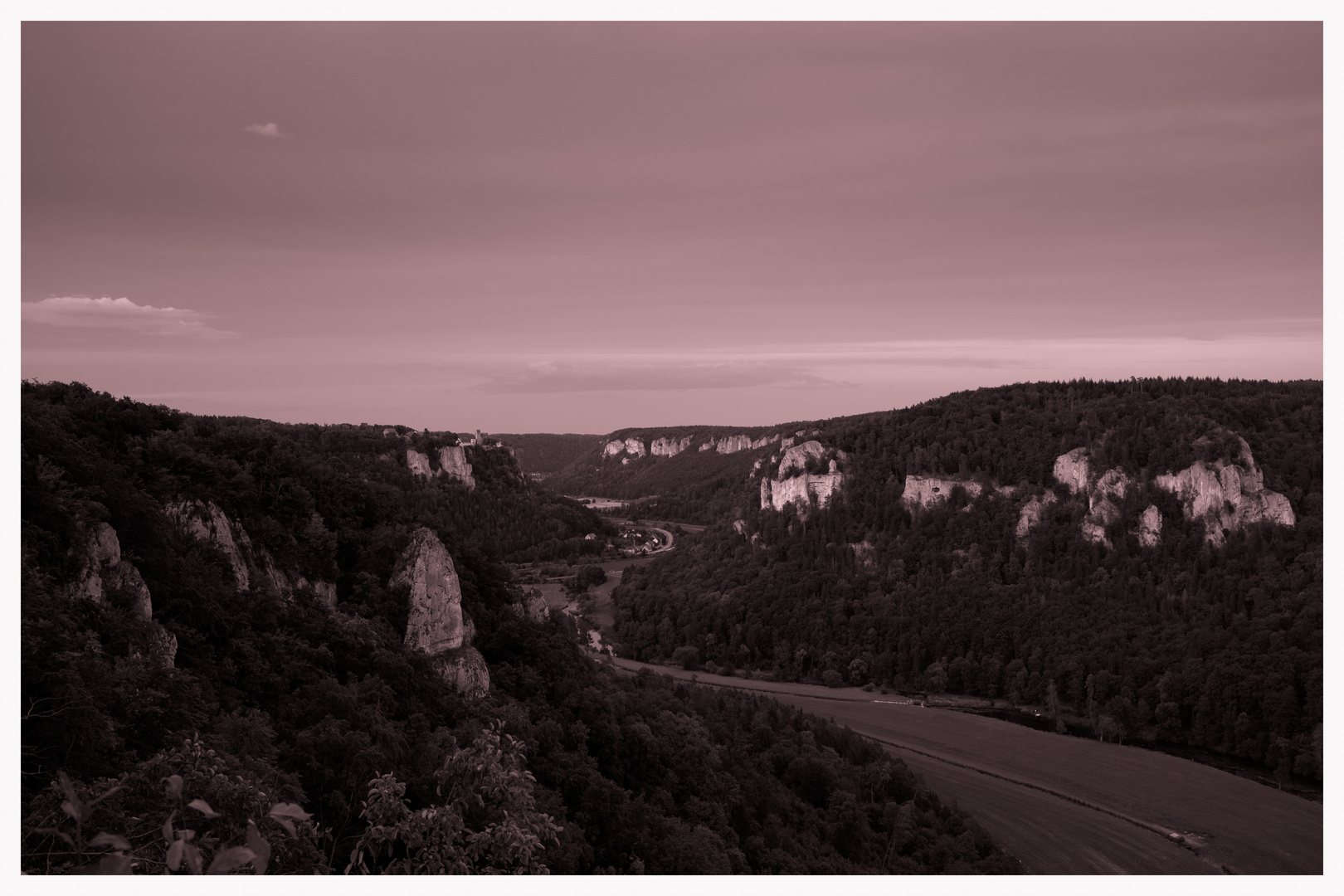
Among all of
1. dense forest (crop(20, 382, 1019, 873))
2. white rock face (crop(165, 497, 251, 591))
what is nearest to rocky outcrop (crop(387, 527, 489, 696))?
dense forest (crop(20, 382, 1019, 873))

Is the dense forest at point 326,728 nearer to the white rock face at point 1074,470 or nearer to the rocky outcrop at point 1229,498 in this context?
the rocky outcrop at point 1229,498

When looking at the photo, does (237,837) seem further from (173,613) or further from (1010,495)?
(1010,495)

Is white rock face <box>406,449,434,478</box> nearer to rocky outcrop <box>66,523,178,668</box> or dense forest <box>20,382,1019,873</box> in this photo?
dense forest <box>20,382,1019,873</box>

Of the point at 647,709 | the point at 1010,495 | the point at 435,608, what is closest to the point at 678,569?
the point at 1010,495

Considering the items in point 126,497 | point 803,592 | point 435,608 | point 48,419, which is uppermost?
point 48,419

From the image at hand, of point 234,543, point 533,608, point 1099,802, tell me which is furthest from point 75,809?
point 1099,802

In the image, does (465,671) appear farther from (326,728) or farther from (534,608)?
(534,608)

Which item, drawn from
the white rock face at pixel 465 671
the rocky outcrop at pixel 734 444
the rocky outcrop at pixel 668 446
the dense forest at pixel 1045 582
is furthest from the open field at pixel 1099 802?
the rocky outcrop at pixel 668 446
